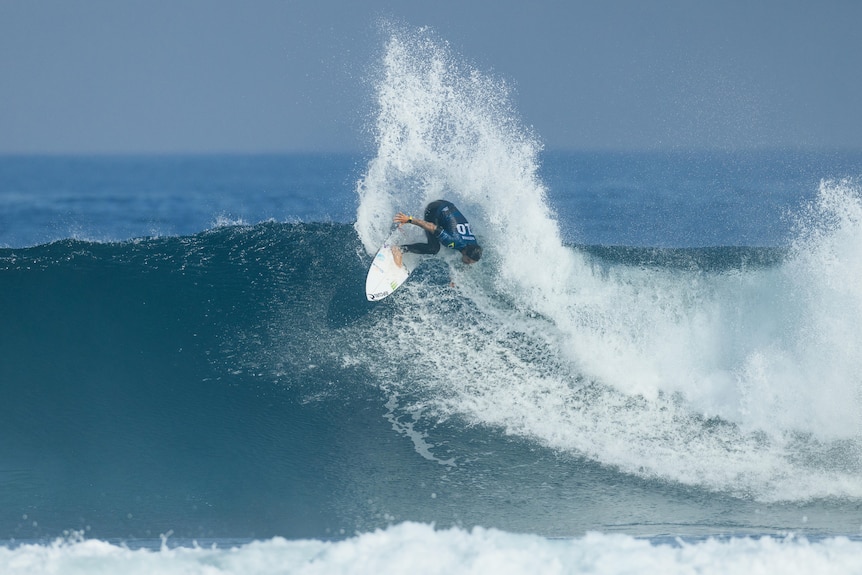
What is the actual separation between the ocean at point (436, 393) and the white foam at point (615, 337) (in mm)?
31

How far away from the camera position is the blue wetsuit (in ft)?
29.9

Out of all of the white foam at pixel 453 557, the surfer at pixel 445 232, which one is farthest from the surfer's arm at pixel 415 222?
the white foam at pixel 453 557

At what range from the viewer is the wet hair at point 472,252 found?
9133 mm

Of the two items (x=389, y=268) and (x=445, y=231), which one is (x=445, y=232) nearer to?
(x=445, y=231)

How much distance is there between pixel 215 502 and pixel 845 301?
23.8 feet

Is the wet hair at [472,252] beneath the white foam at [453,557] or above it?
above

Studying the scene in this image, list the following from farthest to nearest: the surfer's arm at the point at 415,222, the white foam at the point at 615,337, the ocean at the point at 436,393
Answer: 1. the surfer's arm at the point at 415,222
2. the white foam at the point at 615,337
3. the ocean at the point at 436,393

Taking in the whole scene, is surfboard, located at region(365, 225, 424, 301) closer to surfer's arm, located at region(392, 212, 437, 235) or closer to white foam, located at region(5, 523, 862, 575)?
surfer's arm, located at region(392, 212, 437, 235)

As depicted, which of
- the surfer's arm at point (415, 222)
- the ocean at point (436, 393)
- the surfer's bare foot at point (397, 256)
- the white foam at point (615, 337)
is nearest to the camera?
the ocean at point (436, 393)

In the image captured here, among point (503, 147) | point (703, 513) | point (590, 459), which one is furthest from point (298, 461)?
point (503, 147)

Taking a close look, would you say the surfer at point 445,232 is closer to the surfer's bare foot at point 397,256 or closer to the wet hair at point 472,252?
the wet hair at point 472,252

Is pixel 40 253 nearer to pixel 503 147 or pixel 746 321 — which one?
pixel 503 147

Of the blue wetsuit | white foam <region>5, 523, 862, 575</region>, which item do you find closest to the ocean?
white foam <region>5, 523, 862, 575</region>

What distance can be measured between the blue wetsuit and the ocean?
1.74ft
